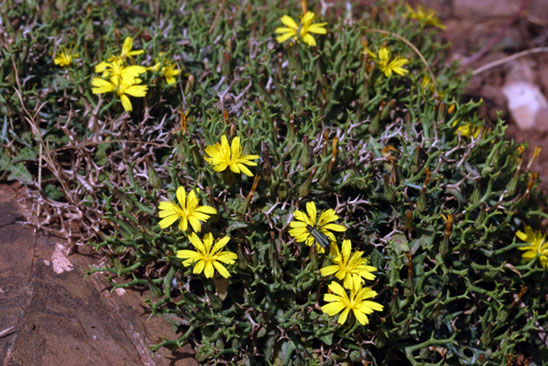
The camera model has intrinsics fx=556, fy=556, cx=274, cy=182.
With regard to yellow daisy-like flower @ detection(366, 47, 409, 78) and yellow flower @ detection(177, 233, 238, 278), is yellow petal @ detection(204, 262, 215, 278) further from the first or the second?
yellow daisy-like flower @ detection(366, 47, 409, 78)

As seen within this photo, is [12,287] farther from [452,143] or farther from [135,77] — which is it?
[452,143]

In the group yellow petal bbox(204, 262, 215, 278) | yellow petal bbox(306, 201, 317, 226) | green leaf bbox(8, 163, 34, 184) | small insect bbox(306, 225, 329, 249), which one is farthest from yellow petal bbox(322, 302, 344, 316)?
green leaf bbox(8, 163, 34, 184)

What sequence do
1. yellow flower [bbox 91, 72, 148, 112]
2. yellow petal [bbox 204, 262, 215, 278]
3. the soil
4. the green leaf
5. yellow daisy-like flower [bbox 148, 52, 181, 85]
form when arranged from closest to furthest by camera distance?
yellow petal [bbox 204, 262, 215, 278], yellow flower [bbox 91, 72, 148, 112], the green leaf, yellow daisy-like flower [bbox 148, 52, 181, 85], the soil

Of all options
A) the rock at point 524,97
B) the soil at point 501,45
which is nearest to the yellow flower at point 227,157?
the soil at point 501,45

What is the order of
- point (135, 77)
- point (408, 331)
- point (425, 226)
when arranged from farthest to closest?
point (135, 77) → point (425, 226) → point (408, 331)

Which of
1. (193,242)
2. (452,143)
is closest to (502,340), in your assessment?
(452,143)

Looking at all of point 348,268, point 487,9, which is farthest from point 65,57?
point 487,9
